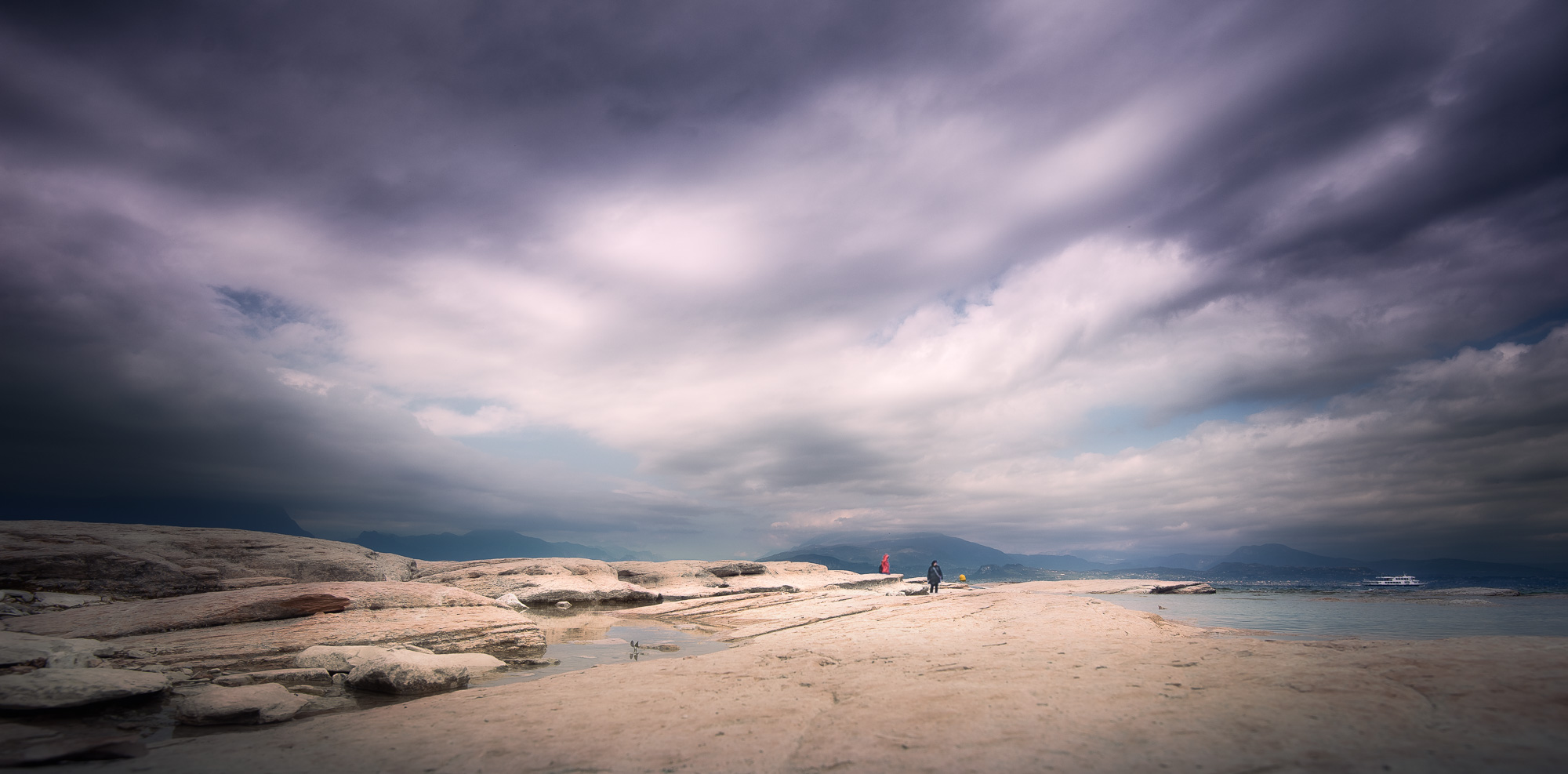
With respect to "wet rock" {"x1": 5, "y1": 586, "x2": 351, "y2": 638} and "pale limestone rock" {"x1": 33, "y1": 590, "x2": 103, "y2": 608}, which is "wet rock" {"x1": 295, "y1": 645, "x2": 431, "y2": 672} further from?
"pale limestone rock" {"x1": 33, "y1": 590, "x2": 103, "y2": 608}

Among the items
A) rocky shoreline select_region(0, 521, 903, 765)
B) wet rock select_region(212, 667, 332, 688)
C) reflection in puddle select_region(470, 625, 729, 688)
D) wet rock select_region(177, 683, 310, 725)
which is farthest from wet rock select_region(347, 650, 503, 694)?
wet rock select_region(177, 683, 310, 725)

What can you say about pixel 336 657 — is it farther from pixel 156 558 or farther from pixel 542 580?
pixel 542 580

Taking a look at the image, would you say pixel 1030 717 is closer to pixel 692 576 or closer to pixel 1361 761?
pixel 1361 761

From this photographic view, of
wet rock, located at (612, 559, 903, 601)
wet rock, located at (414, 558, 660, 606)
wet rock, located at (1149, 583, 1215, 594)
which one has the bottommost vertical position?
wet rock, located at (1149, 583, 1215, 594)

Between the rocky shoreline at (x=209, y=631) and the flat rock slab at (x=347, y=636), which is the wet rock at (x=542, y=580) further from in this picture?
the flat rock slab at (x=347, y=636)

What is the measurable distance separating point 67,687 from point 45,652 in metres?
2.83

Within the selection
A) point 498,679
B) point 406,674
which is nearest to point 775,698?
point 498,679

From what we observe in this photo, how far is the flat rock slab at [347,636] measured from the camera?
11.1m

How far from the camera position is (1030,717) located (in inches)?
243

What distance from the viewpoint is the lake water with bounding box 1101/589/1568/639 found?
15977 millimetres

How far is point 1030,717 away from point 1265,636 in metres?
11.7

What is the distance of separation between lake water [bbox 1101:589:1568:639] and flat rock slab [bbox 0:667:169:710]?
75.0 feet

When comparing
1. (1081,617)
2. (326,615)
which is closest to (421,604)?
(326,615)

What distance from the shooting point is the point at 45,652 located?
9008 millimetres
